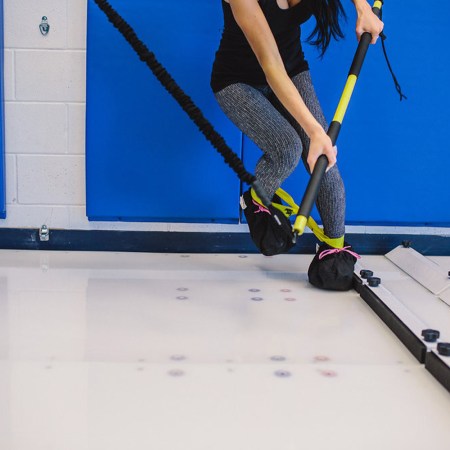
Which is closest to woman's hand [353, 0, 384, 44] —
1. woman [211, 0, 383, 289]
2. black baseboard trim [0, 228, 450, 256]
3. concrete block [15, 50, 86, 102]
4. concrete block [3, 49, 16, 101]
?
woman [211, 0, 383, 289]

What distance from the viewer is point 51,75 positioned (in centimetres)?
267

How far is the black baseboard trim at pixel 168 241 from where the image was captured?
2.77 m

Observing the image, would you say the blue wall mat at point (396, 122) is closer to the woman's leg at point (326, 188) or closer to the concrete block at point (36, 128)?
the woman's leg at point (326, 188)

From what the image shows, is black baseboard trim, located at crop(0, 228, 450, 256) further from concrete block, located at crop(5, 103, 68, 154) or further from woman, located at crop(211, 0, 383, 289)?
woman, located at crop(211, 0, 383, 289)

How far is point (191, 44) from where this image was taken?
8.57 feet

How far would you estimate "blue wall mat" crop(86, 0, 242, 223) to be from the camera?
2.59m

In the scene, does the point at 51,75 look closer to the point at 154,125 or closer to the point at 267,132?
the point at 154,125

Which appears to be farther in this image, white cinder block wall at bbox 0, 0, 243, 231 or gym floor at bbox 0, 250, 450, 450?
white cinder block wall at bbox 0, 0, 243, 231

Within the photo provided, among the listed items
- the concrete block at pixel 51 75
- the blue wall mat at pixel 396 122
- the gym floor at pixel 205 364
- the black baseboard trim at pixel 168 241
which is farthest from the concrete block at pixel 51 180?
the blue wall mat at pixel 396 122

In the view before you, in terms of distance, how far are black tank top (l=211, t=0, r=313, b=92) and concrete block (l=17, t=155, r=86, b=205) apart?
719 mm

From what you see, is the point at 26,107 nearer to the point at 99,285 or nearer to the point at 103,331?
the point at 99,285

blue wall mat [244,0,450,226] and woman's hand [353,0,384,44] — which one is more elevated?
woman's hand [353,0,384,44]

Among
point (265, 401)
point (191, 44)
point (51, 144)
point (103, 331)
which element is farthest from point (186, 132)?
point (265, 401)

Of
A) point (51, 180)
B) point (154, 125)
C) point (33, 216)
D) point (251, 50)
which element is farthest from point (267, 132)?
point (33, 216)
